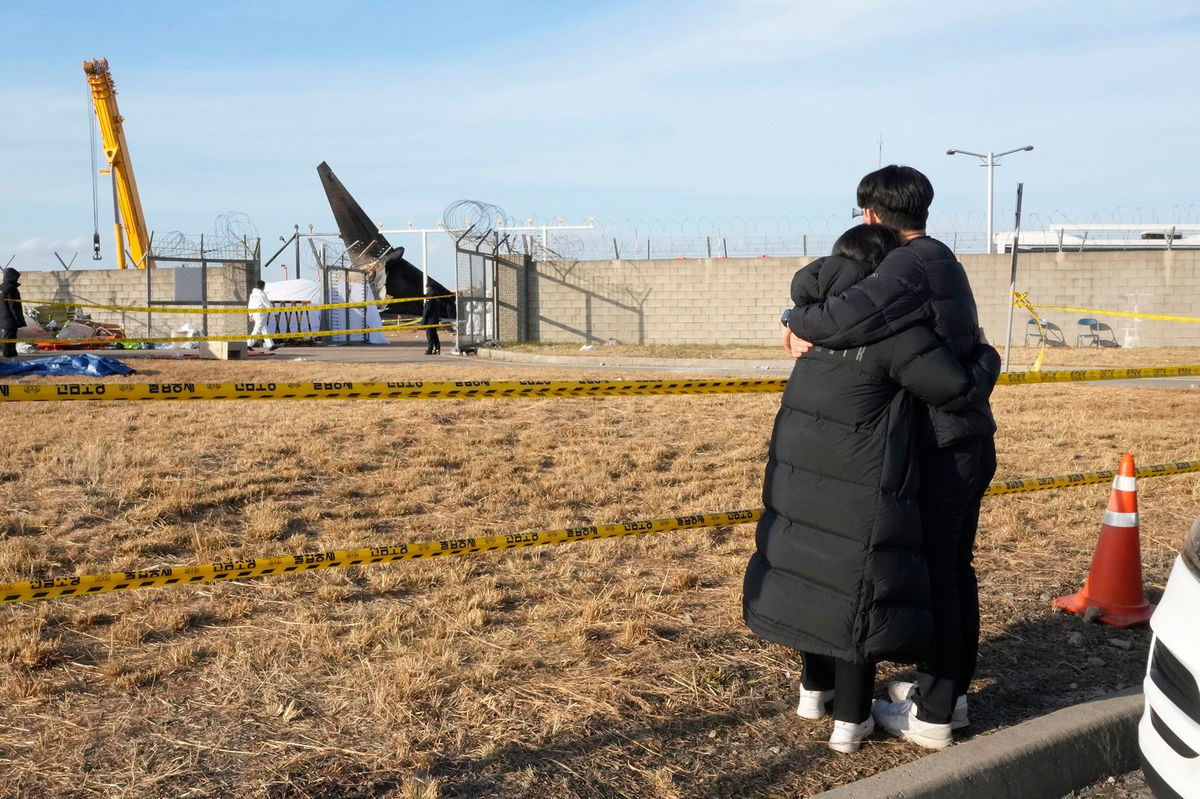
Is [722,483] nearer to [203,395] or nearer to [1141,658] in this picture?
[1141,658]

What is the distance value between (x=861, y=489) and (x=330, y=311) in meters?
25.3

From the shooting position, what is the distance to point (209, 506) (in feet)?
20.0

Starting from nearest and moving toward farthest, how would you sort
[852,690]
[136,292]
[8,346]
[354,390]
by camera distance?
[852,690] < [354,390] < [8,346] < [136,292]

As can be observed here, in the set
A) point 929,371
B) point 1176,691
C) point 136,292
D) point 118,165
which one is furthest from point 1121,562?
point 118,165

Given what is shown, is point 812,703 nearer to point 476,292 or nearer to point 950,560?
point 950,560

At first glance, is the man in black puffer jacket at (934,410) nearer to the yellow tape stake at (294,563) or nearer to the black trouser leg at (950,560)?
the black trouser leg at (950,560)

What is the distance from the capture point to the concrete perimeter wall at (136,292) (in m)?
26.5

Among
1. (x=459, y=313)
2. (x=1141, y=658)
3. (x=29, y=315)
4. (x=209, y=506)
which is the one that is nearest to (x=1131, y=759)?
(x=1141, y=658)

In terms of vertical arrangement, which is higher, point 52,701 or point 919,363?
point 919,363

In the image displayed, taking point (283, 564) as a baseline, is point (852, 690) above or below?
below

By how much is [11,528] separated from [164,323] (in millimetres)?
23205

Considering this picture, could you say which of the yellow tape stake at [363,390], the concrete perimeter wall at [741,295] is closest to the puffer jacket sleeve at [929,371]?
the yellow tape stake at [363,390]

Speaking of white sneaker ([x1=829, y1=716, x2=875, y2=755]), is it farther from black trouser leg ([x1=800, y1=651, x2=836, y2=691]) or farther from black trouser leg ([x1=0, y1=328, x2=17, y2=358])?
black trouser leg ([x1=0, y1=328, x2=17, y2=358])

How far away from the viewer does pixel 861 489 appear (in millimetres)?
3049
